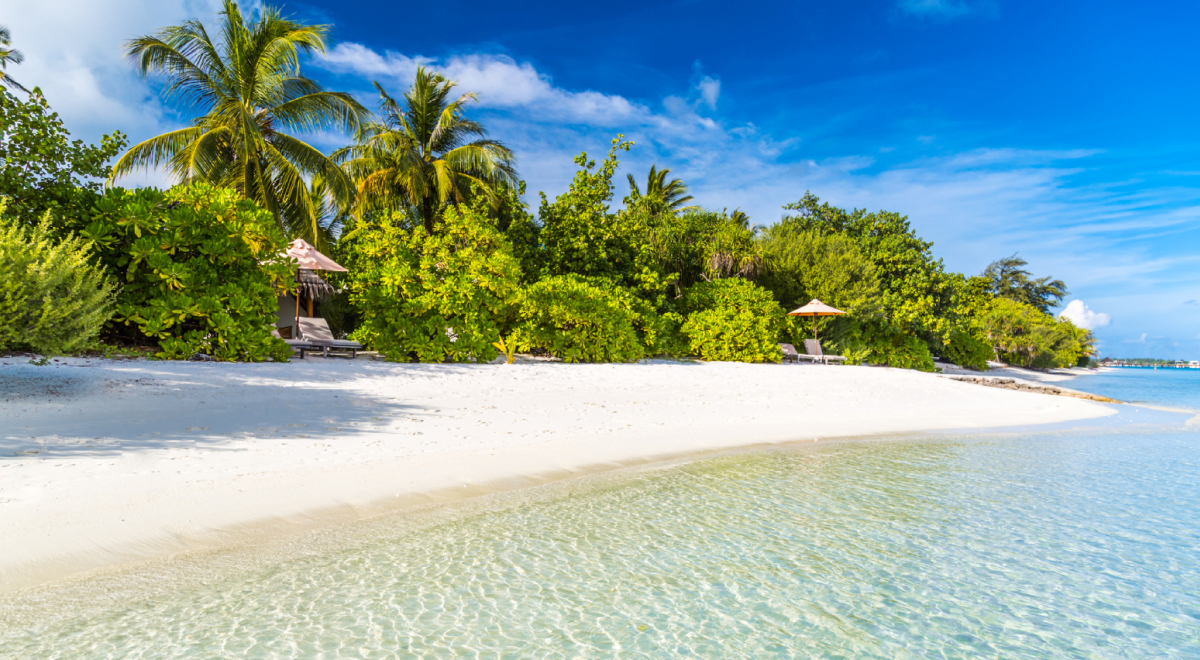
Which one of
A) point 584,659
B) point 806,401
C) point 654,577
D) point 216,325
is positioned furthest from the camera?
point 806,401

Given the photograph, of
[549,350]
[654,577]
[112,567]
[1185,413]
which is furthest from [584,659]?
[1185,413]

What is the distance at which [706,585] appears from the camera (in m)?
3.56

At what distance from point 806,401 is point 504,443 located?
23.6ft

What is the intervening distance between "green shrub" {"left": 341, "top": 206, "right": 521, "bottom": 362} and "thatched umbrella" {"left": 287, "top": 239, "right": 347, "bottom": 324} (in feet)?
2.30

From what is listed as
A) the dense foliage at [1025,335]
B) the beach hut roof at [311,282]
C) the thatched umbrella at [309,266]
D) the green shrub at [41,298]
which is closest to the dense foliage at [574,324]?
the thatched umbrella at [309,266]

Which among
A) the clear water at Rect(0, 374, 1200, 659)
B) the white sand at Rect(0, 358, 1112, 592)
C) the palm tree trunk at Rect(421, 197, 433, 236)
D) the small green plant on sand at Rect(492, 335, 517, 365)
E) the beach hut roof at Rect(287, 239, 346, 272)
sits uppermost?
the palm tree trunk at Rect(421, 197, 433, 236)

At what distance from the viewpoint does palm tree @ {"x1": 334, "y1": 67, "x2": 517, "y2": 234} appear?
19125mm

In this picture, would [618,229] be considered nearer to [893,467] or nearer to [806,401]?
[806,401]

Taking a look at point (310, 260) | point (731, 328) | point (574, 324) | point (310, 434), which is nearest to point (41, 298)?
point (310, 434)

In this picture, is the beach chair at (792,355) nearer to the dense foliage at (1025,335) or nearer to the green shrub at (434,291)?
the green shrub at (434,291)

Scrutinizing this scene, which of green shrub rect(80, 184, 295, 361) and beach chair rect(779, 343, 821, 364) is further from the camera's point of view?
beach chair rect(779, 343, 821, 364)

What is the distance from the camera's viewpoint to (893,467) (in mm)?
6973

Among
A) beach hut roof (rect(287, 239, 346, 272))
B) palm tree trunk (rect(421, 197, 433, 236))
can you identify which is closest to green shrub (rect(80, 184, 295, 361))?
beach hut roof (rect(287, 239, 346, 272))

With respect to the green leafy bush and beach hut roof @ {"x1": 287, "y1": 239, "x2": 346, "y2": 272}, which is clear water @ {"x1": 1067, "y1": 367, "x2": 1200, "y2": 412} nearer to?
the green leafy bush
